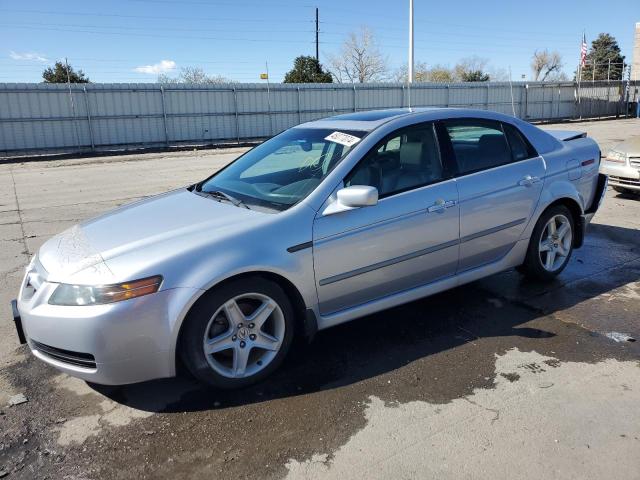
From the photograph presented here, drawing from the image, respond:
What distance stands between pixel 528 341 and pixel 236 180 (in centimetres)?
250

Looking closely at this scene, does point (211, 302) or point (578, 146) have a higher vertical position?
point (578, 146)

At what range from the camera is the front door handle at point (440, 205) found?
3.84 metres

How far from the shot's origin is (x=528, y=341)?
12.6 feet

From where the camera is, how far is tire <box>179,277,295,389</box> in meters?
3.04

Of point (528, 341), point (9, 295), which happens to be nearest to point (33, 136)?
point (9, 295)

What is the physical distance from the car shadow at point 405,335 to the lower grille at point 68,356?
441 mm

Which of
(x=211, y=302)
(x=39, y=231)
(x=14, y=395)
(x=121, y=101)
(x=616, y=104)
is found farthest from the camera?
(x=616, y=104)

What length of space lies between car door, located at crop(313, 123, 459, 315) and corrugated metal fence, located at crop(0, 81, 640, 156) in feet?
47.6

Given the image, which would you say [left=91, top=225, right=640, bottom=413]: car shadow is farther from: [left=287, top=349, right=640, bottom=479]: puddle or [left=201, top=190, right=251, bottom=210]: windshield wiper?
[left=201, top=190, right=251, bottom=210]: windshield wiper

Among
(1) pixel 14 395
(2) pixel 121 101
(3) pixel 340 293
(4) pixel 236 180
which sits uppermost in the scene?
(2) pixel 121 101

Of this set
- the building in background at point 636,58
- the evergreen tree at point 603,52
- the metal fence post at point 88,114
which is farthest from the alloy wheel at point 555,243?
the evergreen tree at point 603,52

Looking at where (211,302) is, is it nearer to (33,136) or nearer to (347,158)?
(347,158)

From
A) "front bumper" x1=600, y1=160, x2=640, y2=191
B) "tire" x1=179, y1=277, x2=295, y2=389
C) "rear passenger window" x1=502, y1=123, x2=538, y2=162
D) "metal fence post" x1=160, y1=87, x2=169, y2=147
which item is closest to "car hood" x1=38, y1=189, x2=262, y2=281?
"tire" x1=179, y1=277, x2=295, y2=389

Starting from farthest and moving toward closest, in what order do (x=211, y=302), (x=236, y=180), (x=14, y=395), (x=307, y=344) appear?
(x=236, y=180) → (x=307, y=344) → (x=14, y=395) → (x=211, y=302)
